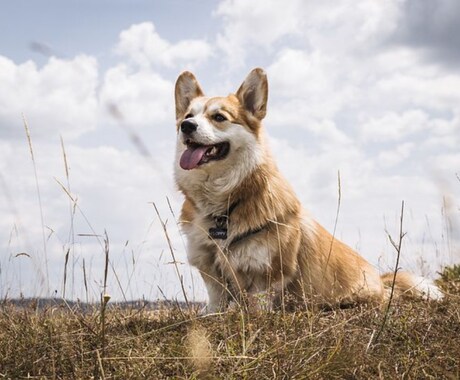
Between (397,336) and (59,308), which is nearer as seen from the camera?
(397,336)

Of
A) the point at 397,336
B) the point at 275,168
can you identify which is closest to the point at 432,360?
the point at 397,336

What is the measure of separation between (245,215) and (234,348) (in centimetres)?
200

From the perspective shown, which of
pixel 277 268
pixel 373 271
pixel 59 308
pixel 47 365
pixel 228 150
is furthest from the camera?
pixel 373 271

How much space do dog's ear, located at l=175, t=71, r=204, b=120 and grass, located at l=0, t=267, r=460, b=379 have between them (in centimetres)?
233

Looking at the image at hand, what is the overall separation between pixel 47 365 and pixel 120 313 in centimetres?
117

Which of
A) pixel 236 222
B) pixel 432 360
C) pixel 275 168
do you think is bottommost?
pixel 432 360

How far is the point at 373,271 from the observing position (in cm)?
594

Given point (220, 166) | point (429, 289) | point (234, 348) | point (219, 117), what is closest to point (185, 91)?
point (219, 117)

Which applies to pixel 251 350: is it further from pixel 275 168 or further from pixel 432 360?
pixel 275 168

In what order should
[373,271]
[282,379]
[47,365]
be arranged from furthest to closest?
[373,271], [47,365], [282,379]

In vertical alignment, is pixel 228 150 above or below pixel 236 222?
above

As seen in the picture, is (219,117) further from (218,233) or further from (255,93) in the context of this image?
(218,233)

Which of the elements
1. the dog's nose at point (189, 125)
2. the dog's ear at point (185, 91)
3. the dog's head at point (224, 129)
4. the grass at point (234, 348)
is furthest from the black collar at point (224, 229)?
the grass at point (234, 348)

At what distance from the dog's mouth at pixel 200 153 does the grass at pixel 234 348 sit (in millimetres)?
1576
